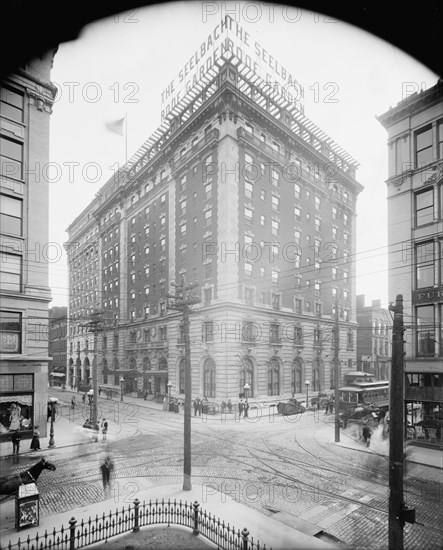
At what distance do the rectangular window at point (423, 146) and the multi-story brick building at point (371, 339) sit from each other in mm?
12278

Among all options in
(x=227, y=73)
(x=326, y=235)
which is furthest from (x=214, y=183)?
(x=326, y=235)

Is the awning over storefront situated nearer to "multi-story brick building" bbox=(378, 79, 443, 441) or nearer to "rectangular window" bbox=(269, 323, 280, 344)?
"multi-story brick building" bbox=(378, 79, 443, 441)

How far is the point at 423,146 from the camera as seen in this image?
37.8 feet

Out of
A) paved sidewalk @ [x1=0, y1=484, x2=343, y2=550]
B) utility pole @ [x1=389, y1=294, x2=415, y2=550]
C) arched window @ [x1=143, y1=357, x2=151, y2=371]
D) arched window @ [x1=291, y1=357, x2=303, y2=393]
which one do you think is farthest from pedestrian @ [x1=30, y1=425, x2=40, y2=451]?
utility pole @ [x1=389, y1=294, x2=415, y2=550]

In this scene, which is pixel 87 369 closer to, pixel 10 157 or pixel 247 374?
pixel 247 374

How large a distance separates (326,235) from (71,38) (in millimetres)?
12936

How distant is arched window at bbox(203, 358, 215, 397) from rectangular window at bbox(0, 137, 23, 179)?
10.4 metres

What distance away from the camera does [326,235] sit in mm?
16188

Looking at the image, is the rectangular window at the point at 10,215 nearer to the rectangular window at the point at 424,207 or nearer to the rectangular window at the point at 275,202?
the rectangular window at the point at 275,202

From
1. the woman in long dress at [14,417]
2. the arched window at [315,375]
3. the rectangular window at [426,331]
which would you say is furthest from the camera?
the arched window at [315,375]

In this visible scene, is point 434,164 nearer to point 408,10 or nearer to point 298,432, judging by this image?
point 408,10

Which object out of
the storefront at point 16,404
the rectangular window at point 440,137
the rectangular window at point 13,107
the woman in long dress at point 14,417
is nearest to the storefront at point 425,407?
the rectangular window at point 440,137

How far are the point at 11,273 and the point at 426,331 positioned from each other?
16.0 m

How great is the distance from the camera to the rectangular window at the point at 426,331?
12164 mm
